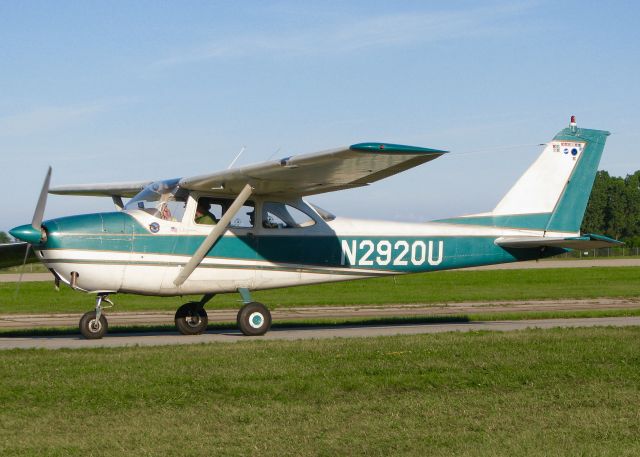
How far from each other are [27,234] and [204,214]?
9.80 ft

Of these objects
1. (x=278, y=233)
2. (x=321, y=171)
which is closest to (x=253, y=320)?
(x=278, y=233)

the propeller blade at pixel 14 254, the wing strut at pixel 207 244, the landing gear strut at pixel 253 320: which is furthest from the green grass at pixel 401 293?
the wing strut at pixel 207 244

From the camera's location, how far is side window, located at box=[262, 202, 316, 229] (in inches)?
605

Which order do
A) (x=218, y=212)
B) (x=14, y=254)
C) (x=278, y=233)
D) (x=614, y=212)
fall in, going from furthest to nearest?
(x=614, y=212) < (x=14, y=254) < (x=278, y=233) < (x=218, y=212)

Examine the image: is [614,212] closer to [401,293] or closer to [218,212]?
[401,293]

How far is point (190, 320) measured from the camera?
618 inches

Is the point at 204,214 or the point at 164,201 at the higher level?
the point at 164,201

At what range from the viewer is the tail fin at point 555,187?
57.0ft

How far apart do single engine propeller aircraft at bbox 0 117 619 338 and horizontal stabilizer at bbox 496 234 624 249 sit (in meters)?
0.03

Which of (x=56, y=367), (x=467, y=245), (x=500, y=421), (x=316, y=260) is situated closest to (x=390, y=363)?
(x=500, y=421)

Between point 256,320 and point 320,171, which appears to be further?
point 256,320

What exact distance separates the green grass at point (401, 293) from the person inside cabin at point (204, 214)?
35.4ft

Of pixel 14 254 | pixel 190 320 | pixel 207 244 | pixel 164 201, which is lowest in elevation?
pixel 190 320

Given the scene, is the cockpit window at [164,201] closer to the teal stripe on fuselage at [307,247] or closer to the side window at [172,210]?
the side window at [172,210]
